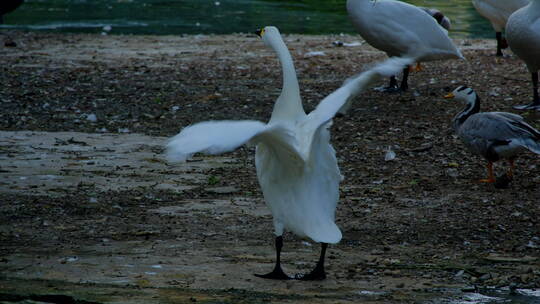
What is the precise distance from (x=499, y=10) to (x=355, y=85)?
32.6 feet

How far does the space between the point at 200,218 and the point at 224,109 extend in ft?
12.7

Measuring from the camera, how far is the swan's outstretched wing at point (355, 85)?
452cm

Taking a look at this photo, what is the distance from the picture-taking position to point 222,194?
284 inches

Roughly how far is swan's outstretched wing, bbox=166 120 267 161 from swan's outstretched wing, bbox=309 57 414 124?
58 cm

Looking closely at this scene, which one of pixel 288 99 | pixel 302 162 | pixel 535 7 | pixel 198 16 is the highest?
pixel 288 99

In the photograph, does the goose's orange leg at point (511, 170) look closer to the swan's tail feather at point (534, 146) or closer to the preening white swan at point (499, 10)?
the swan's tail feather at point (534, 146)

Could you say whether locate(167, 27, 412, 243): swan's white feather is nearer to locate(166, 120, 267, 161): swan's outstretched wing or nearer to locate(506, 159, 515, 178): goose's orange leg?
locate(166, 120, 267, 161): swan's outstretched wing

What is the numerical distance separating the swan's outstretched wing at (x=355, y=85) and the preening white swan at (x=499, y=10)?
31.0 ft

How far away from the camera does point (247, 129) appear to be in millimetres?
4070

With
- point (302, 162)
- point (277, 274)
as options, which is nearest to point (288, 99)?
point (302, 162)

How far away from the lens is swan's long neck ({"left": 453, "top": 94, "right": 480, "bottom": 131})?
27.0 feet

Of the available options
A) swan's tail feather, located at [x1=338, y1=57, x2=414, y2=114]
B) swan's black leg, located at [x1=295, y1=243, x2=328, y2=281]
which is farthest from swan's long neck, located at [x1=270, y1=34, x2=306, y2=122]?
swan's black leg, located at [x1=295, y1=243, x2=328, y2=281]

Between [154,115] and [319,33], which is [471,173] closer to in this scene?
[154,115]

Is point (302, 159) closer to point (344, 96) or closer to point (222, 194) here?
point (344, 96)
